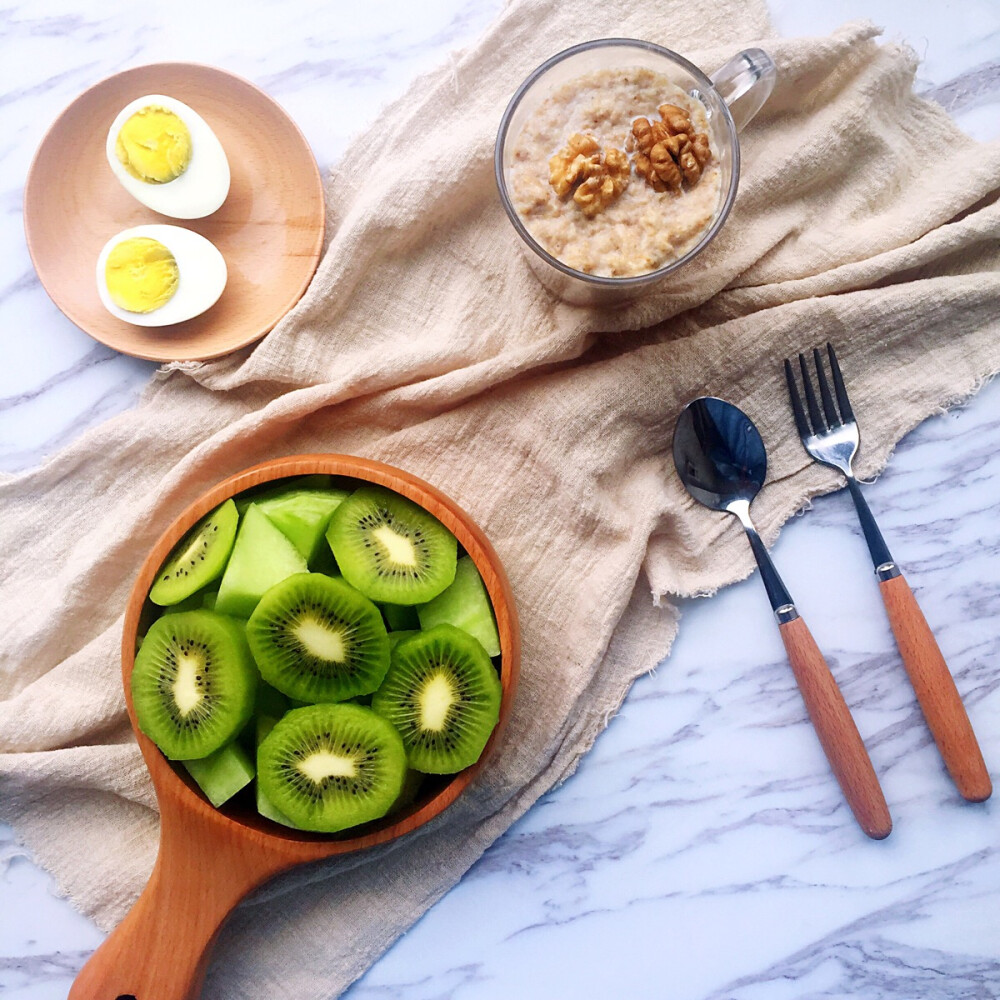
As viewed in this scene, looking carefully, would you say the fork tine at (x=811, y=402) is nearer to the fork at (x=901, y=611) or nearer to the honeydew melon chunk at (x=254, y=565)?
the fork at (x=901, y=611)

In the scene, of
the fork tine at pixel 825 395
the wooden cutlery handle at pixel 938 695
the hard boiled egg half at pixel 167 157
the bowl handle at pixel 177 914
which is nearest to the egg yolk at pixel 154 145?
the hard boiled egg half at pixel 167 157

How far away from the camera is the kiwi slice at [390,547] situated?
1.37 m

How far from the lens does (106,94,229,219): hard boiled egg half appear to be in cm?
166

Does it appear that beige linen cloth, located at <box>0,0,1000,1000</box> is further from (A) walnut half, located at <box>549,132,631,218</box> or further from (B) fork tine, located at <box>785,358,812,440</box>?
(A) walnut half, located at <box>549,132,631,218</box>

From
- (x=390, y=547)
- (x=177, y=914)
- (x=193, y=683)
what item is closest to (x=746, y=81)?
(x=390, y=547)

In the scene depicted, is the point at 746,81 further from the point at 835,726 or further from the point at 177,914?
the point at 177,914

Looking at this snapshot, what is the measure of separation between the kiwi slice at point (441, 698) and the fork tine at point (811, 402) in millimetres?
799

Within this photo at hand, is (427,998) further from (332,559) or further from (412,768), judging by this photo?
(332,559)

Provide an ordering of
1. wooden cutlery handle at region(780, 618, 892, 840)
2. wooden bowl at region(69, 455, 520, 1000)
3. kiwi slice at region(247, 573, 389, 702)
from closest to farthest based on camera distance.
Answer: kiwi slice at region(247, 573, 389, 702) < wooden bowl at region(69, 455, 520, 1000) < wooden cutlery handle at region(780, 618, 892, 840)

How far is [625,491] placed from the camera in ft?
5.62

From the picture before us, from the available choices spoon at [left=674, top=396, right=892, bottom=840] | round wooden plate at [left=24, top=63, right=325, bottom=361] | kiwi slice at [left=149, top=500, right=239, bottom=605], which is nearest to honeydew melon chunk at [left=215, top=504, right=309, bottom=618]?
kiwi slice at [left=149, top=500, right=239, bottom=605]

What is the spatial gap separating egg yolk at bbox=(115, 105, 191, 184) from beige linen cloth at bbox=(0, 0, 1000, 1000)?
0.32 meters

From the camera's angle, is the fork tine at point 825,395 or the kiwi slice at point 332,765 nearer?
the kiwi slice at point 332,765

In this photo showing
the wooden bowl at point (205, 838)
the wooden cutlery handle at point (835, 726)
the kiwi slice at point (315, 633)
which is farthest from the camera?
the wooden cutlery handle at point (835, 726)
